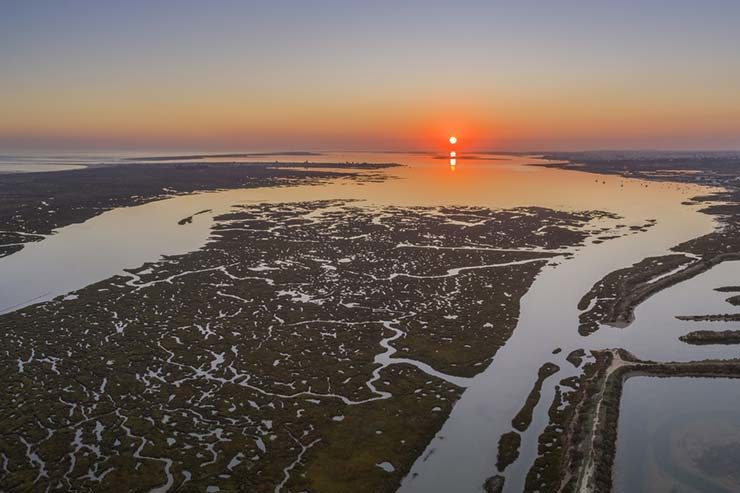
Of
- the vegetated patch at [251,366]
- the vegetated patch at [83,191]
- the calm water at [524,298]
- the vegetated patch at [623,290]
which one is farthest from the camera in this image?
the vegetated patch at [83,191]

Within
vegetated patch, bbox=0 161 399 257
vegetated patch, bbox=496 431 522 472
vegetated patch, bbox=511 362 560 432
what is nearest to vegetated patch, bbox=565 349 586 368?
vegetated patch, bbox=511 362 560 432

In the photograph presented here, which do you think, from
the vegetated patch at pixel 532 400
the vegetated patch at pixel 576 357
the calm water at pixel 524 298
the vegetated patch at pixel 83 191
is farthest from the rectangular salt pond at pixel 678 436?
the vegetated patch at pixel 83 191

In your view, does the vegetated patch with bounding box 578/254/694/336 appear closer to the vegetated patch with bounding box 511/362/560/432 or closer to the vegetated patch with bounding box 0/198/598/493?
the vegetated patch with bounding box 0/198/598/493

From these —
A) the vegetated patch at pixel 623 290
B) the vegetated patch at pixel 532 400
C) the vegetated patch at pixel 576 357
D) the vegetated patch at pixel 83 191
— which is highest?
the vegetated patch at pixel 83 191

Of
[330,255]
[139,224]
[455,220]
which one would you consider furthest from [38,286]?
[455,220]

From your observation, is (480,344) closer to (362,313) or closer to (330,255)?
(362,313)

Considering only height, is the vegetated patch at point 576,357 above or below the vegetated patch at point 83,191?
below

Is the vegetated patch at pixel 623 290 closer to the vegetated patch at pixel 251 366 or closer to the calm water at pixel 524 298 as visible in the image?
the calm water at pixel 524 298
